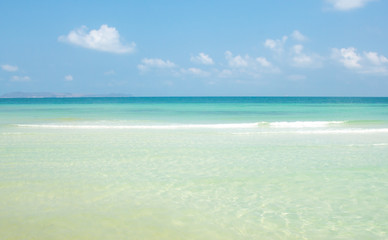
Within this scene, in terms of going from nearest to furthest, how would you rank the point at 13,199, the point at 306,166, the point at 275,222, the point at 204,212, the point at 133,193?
the point at 275,222, the point at 204,212, the point at 13,199, the point at 133,193, the point at 306,166

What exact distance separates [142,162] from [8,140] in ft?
25.5

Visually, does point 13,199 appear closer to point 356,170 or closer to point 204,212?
point 204,212

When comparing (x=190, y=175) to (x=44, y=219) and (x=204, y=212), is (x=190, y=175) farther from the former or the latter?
(x=44, y=219)

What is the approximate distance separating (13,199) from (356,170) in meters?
7.77

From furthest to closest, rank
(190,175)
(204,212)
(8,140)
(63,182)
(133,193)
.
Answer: (8,140) → (190,175) → (63,182) → (133,193) → (204,212)

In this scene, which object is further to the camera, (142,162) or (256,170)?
(142,162)

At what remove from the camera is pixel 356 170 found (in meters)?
8.81

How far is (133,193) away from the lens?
6898mm

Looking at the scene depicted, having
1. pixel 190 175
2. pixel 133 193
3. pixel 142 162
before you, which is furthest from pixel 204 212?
pixel 142 162

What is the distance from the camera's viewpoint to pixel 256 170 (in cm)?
884

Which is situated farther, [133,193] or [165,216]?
[133,193]

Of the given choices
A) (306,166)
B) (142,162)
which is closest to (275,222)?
(306,166)

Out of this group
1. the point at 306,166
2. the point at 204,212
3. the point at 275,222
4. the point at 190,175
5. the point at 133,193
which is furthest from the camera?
the point at 306,166

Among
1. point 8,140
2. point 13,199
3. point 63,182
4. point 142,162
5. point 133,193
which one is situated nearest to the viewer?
point 13,199
